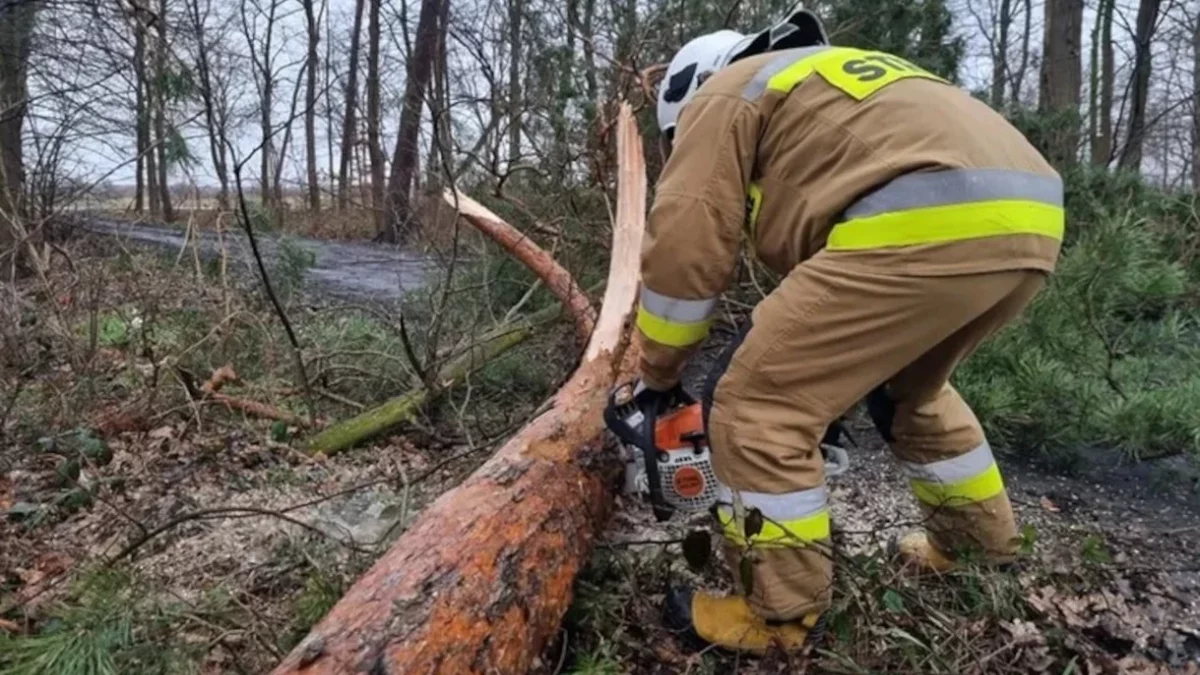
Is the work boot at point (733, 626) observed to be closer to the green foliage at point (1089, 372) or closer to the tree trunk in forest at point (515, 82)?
the green foliage at point (1089, 372)

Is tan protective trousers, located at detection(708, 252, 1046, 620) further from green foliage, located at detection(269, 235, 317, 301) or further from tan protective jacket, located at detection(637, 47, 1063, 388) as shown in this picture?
green foliage, located at detection(269, 235, 317, 301)

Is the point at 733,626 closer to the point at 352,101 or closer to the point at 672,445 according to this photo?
the point at 672,445

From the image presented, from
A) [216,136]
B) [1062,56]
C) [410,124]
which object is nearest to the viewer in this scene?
[216,136]

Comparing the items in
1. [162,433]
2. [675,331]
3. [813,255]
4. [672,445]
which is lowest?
[162,433]

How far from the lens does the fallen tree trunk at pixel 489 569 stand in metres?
1.66

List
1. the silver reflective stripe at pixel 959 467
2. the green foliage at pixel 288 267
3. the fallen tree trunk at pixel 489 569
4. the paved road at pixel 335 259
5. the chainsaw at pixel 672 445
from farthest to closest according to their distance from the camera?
the green foliage at pixel 288 267
the paved road at pixel 335 259
the silver reflective stripe at pixel 959 467
the chainsaw at pixel 672 445
the fallen tree trunk at pixel 489 569

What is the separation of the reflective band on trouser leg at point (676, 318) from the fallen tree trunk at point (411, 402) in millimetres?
1939

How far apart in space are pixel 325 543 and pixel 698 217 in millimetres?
1527

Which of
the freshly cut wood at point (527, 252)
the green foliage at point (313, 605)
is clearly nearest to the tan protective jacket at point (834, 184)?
the green foliage at point (313, 605)

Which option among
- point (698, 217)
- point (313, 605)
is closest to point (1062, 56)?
point (698, 217)

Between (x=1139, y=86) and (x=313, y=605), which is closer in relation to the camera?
(x=313, y=605)

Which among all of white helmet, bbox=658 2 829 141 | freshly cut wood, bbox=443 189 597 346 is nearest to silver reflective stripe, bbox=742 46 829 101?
white helmet, bbox=658 2 829 141

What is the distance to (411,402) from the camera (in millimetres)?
3885

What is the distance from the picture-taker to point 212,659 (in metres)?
2.15
